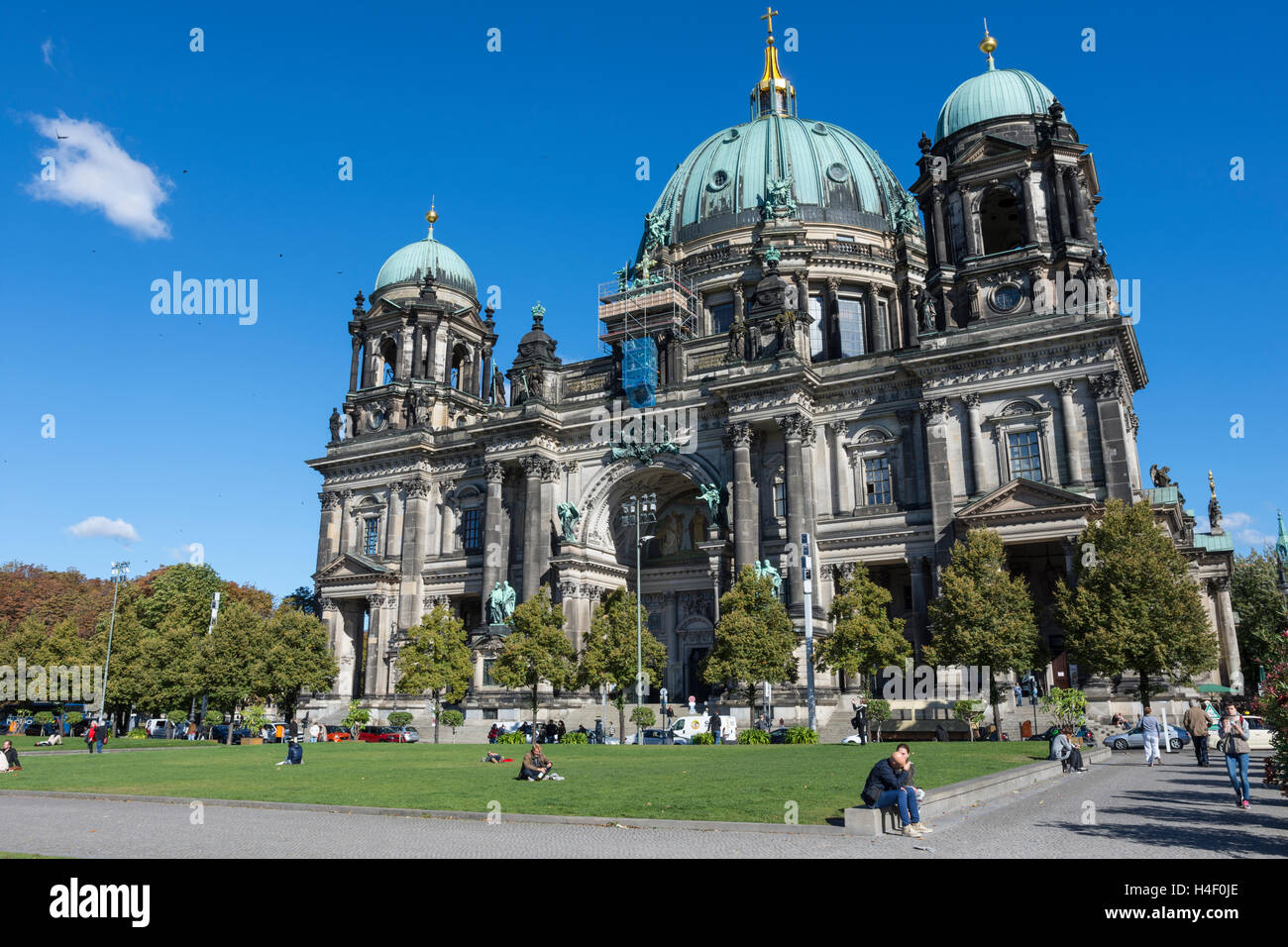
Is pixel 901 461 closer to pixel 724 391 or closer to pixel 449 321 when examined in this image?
pixel 724 391

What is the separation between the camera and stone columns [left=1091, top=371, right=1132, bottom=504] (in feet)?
134

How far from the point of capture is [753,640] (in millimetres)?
39188

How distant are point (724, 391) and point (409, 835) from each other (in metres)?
39.3

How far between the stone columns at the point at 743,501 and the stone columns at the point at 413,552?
75.2 ft

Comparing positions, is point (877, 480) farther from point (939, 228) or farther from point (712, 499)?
point (939, 228)

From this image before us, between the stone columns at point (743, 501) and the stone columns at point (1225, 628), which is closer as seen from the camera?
the stone columns at point (743, 501)

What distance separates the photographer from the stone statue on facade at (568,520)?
2159 inches

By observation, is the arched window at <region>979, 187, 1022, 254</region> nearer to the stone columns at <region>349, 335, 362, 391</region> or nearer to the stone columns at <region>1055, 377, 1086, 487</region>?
the stone columns at <region>1055, 377, 1086, 487</region>

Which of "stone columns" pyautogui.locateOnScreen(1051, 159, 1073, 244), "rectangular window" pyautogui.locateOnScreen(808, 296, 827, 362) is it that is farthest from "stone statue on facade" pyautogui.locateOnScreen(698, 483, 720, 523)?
"stone columns" pyautogui.locateOnScreen(1051, 159, 1073, 244)

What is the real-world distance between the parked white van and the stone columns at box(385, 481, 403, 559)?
27.4 m

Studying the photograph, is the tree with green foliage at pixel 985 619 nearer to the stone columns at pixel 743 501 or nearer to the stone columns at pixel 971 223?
the stone columns at pixel 743 501

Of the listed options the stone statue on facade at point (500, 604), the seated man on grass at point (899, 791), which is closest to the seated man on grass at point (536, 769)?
the seated man on grass at point (899, 791)
